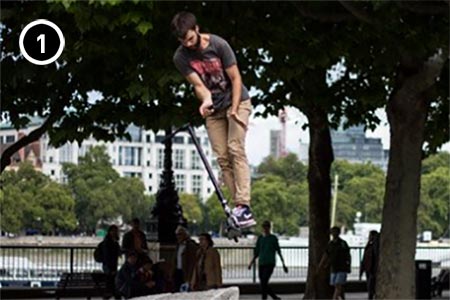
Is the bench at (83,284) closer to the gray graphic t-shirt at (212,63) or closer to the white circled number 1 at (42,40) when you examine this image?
the white circled number 1 at (42,40)

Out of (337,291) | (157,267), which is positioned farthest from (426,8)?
(337,291)

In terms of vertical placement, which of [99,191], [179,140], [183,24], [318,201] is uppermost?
[179,140]

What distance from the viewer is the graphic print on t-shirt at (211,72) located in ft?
26.6

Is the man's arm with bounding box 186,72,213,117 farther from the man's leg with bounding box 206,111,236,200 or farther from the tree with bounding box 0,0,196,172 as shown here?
the tree with bounding box 0,0,196,172

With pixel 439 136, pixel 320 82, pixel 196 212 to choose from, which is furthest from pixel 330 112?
pixel 196 212

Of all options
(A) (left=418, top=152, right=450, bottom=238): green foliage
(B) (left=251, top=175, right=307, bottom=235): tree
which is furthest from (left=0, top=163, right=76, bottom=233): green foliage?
(A) (left=418, top=152, right=450, bottom=238): green foliage

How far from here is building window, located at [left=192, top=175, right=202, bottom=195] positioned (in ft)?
314

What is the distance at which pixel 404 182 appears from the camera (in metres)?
21.8

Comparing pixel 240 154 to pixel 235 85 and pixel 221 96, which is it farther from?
pixel 235 85

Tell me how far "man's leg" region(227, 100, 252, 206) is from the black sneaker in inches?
2.0

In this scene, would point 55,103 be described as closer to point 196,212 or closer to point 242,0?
point 242,0

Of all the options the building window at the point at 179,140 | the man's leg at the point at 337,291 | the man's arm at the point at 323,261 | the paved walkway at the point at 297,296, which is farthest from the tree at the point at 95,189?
the man's leg at the point at 337,291

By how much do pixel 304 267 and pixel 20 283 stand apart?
957 centimetres

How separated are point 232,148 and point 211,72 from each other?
0.76 meters
